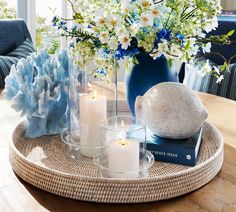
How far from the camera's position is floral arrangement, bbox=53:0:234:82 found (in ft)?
3.42

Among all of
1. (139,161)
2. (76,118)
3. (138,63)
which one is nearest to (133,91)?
(138,63)

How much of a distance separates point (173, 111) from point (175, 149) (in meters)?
0.10

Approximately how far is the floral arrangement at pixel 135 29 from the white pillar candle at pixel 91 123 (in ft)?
0.37

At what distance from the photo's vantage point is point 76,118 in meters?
1.13

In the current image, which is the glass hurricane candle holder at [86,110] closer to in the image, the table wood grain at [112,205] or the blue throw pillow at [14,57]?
the table wood grain at [112,205]

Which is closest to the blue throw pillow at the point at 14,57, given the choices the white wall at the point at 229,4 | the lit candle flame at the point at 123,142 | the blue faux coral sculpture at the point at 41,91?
the blue faux coral sculpture at the point at 41,91

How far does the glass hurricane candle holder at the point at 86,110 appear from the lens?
1.07 metres

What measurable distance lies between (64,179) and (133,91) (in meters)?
0.46

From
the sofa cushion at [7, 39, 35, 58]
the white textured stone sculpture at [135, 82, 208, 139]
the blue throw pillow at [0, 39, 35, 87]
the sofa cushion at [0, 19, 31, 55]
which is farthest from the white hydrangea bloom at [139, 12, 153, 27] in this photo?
the sofa cushion at [0, 19, 31, 55]

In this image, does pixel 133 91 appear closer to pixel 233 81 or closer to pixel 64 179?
pixel 64 179

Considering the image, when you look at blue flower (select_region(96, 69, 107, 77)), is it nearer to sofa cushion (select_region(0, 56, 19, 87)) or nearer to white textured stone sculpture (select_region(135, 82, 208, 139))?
white textured stone sculpture (select_region(135, 82, 208, 139))

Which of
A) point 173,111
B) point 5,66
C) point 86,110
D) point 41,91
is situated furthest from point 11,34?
point 173,111

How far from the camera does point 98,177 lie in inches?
36.4

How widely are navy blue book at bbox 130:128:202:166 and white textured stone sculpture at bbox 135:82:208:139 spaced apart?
0.05 feet
